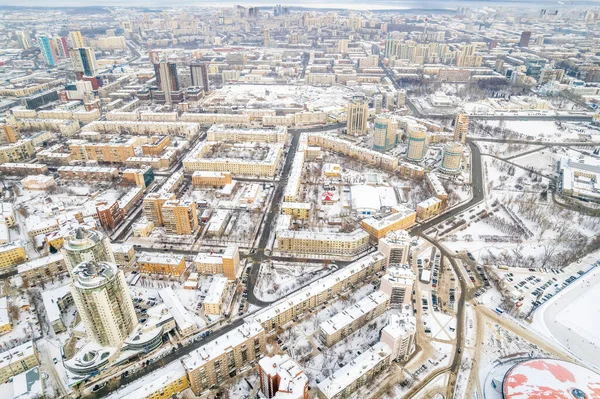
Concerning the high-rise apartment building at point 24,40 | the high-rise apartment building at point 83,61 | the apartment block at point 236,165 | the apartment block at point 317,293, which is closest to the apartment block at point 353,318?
the apartment block at point 317,293

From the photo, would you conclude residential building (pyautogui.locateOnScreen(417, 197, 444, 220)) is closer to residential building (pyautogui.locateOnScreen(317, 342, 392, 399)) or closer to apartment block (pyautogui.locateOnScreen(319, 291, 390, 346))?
apartment block (pyautogui.locateOnScreen(319, 291, 390, 346))

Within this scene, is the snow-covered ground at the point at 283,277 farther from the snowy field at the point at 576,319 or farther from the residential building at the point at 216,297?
the snowy field at the point at 576,319

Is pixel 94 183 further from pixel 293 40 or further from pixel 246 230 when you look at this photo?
pixel 293 40

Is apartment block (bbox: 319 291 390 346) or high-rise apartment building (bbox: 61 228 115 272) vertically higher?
high-rise apartment building (bbox: 61 228 115 272)

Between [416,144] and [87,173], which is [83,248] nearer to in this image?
[87,173]

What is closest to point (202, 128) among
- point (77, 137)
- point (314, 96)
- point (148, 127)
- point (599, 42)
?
point (148, 127)

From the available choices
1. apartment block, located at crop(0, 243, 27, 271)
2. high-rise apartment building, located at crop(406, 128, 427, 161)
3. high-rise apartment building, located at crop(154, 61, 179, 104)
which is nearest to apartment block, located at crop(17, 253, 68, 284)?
apartment block, located at crop(0, 243, 27, 271)
